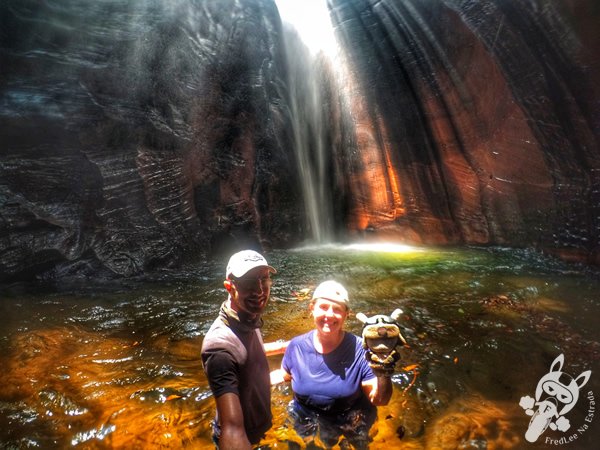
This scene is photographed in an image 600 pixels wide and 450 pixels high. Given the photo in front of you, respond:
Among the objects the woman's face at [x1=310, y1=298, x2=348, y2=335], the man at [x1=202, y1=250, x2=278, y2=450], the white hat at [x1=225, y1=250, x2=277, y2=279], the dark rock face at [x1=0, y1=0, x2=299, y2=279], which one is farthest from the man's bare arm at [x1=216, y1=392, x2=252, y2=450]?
the dark rock face at [x1=0, y1=0, x2=299, y2=279]

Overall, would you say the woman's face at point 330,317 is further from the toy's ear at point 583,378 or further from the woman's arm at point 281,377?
the toy's ear at point 583,378

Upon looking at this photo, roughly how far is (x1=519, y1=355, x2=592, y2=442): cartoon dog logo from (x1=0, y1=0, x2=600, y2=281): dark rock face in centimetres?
578

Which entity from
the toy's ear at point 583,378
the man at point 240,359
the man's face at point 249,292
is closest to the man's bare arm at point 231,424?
the man at point 240,359

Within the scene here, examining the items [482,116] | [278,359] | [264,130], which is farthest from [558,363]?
→ [264,130]

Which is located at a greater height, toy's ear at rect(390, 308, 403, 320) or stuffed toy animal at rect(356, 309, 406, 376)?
toy's ear at rect(390, 308, 403, 320)

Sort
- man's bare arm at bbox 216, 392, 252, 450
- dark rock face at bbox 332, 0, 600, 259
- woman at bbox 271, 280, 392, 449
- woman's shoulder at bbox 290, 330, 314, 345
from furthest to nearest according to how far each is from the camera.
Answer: dark rock face at bbox 332, 0, 600, 259, woman's shoulder at bbox 290, 330, 314, 345, woman at bbox 271, 280, 392, 449, man's bare arm at bbox 216, 392, 252, 450

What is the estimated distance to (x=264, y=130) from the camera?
10422 millimetres

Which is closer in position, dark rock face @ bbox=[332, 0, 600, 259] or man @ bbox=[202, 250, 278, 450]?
man @ bbox=[202, 250, 278, 450]

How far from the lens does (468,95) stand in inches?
379

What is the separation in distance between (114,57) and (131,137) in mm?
2078

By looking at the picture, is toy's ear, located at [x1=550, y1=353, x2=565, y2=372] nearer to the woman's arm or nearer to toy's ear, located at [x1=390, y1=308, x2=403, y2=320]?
toy's ear, located at [x1=390, y1=308, x2=403, y2=320]

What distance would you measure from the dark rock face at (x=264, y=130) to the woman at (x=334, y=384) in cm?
650

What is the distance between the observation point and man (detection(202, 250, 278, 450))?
5.90 ft

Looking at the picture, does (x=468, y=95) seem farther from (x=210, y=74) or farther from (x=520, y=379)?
(x=520, y=379)
